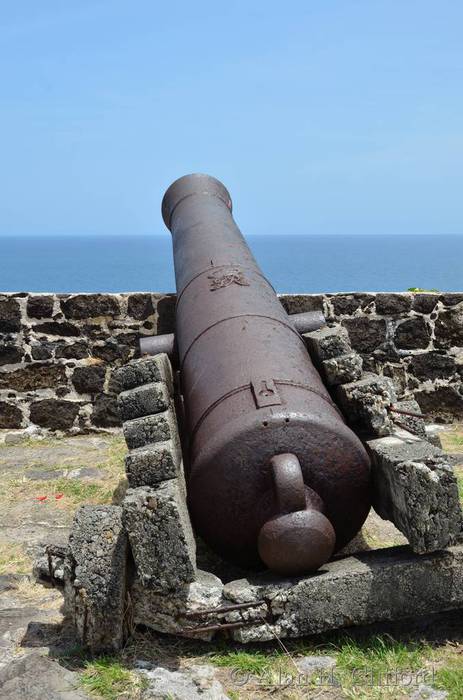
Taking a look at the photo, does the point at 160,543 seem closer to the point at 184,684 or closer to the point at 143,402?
the point at 184,684

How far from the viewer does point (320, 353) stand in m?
5.04

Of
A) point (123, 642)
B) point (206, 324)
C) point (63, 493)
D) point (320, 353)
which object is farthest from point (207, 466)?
point (63, 493)

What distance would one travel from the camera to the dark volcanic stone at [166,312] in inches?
305

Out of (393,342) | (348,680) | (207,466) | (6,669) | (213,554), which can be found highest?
(393,342)

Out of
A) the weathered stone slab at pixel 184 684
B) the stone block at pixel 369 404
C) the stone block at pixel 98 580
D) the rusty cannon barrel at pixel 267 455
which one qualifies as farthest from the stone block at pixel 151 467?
A: the stone block at pixel 369 404

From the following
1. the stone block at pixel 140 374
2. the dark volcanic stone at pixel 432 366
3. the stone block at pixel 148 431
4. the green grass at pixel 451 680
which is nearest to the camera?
the green grass at pixel 451 680

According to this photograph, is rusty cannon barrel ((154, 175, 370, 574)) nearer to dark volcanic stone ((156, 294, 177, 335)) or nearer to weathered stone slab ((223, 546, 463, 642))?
weathered stone slab ((223, 546, 463, 642))

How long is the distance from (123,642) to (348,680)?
1020 mm

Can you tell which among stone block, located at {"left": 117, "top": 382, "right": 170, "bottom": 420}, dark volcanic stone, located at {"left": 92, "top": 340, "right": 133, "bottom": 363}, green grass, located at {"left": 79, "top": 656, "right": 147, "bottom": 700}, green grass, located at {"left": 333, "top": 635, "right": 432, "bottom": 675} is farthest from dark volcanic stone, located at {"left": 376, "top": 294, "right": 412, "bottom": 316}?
green grass, located at {"left": 79, "top": 656, "right": 147, "bottom": 700}

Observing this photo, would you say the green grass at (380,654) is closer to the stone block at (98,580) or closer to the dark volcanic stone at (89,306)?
the stone block at (98,580)

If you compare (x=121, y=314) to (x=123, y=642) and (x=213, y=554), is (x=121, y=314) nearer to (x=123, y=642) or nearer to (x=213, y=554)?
(x=213, y=554)

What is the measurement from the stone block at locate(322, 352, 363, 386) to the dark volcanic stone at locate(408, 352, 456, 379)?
3.25 metres

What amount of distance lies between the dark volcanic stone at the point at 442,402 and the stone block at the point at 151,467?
4.62 meters

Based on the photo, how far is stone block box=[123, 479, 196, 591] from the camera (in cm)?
358
